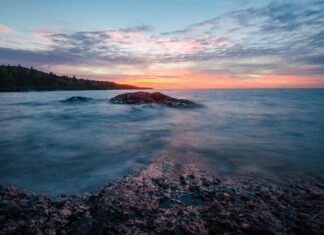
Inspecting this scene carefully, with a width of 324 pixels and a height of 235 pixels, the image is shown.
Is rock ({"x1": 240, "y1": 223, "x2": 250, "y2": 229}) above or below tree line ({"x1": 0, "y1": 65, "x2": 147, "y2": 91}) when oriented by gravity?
below

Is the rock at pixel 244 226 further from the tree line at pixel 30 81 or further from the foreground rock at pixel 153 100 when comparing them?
the tree line at pixel 30 81

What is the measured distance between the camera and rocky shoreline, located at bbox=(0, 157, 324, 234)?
11.0 feet

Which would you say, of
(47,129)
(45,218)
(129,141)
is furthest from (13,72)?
(45,218)

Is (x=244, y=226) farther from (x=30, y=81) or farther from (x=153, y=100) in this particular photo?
(x=30, y=81)

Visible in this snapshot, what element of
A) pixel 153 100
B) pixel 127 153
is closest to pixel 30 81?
pixel 153 100

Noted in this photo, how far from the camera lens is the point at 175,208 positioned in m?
3.90

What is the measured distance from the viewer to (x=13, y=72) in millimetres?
77062

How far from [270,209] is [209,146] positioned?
15.5ft

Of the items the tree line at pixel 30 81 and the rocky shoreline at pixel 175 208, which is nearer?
the rocky shoreline at pixel 175 208

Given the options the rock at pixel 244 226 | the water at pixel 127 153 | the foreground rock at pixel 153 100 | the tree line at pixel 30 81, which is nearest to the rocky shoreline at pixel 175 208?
the rock at pixel 244 226

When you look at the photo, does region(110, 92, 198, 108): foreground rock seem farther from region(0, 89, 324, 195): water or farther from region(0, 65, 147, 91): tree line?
region(0, 65, 147, 91): tree line

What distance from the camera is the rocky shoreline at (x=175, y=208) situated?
335cm

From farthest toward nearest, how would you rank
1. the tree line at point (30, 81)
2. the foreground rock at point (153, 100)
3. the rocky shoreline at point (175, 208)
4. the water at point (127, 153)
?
the tree line at point (30, 81) < the foreground rock at point (153, 100) < the water at point (127, 153) < the rocky shoreline at point (175, 208)

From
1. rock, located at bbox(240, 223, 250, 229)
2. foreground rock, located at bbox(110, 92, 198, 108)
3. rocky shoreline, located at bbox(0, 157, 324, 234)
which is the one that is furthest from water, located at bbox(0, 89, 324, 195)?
foreground rock, located at bbox(110, 92, 198, 108)
